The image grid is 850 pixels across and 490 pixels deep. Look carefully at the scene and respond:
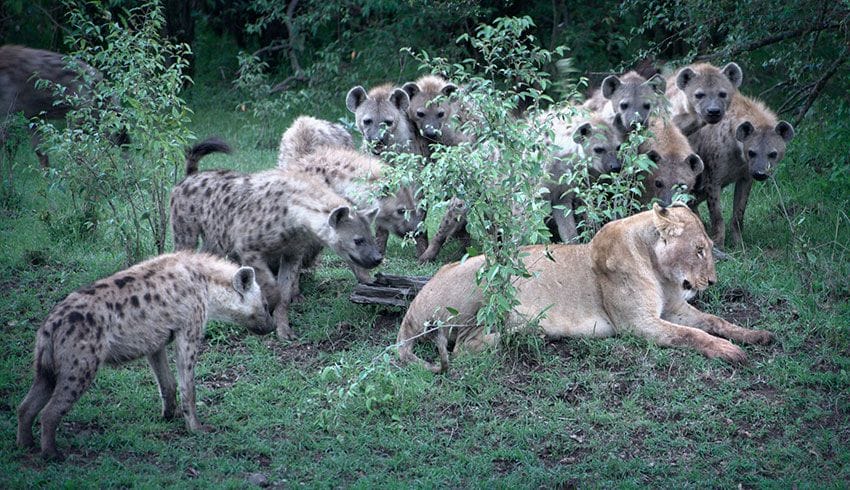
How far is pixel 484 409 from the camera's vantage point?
5.05 meters

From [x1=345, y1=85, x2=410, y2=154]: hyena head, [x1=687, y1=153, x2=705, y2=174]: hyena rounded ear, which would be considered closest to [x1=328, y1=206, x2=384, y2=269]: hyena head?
[x1=345, y1=85, x2=410, y2=154]: hyena head

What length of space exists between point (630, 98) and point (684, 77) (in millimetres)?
549

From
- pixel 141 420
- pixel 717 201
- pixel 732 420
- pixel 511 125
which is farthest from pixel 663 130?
pixel 141 420

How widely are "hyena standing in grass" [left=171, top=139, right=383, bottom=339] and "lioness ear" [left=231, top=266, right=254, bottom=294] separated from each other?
68 centimetres

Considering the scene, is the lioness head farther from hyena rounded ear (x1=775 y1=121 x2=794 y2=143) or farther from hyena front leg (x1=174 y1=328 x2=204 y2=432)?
hyena front leg (x1=174 y1=328 x2=204 y2=432)

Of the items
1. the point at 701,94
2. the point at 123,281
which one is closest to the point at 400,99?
the point at 701,94

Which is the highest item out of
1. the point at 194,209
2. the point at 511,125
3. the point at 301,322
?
the point at 511,125

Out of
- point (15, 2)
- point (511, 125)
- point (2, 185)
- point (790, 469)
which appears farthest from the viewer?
point (15, 2)

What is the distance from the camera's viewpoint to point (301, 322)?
248 inches

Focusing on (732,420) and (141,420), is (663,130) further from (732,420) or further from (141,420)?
(141,420)

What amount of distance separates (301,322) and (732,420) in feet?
8.80

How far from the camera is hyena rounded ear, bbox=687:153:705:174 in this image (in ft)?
22.3

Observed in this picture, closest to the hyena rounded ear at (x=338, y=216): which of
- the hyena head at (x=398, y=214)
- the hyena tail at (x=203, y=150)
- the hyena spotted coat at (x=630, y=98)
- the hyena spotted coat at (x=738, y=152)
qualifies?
the hyena head at (x=398, y=214)

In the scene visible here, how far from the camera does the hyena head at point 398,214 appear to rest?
7.27 metres
